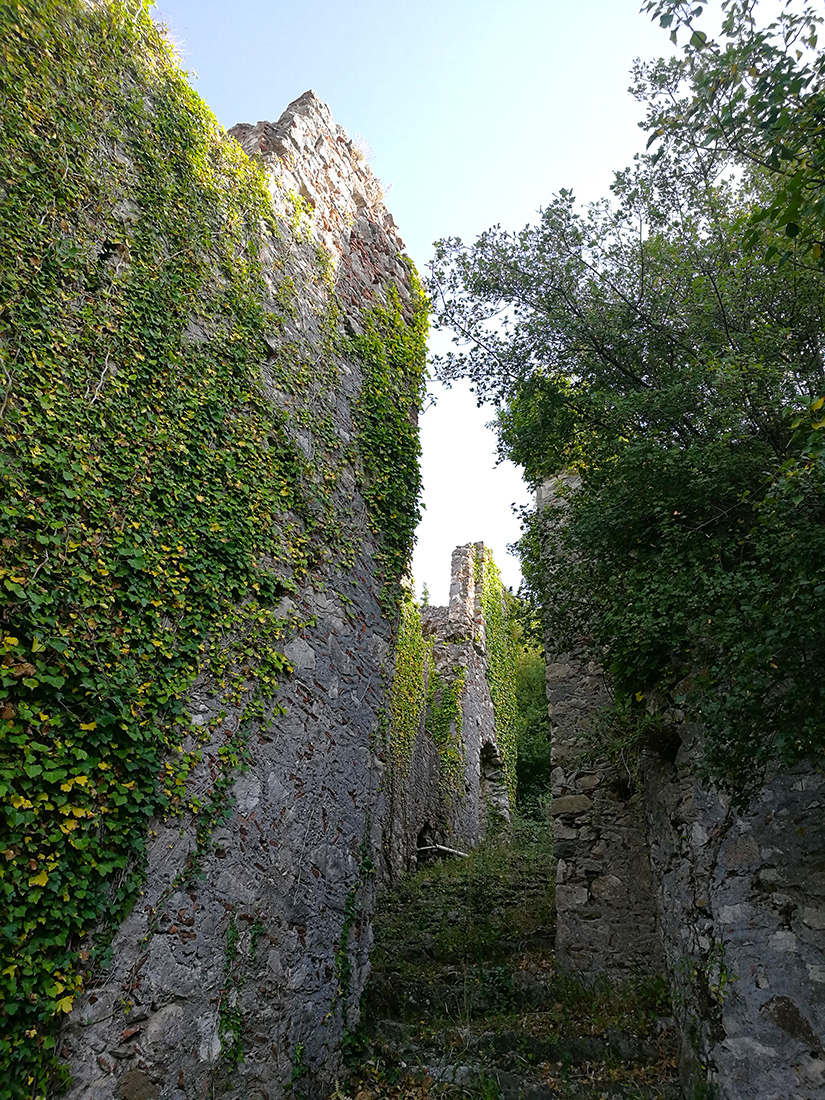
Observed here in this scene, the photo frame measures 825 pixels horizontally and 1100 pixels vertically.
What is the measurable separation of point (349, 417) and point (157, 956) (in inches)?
171

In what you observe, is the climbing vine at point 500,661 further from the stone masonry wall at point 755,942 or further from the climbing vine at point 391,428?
the stone masonry wall at point 755,942

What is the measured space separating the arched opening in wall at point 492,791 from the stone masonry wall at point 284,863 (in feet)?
28.9

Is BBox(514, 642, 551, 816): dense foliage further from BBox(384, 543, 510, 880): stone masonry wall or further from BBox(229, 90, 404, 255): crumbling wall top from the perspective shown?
BBox(229, 90, 404, 255): crumbling wall top

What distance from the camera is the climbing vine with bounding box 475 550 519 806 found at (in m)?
14.5

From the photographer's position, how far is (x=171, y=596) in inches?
157

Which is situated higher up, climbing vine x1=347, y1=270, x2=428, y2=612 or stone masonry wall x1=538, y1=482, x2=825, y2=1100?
climbing vine x1=347, y1=270, x2=428, y2=612

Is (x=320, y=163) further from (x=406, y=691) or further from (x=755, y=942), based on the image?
(x=755, y=942)

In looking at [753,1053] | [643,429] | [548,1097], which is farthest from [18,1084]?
[643,429]

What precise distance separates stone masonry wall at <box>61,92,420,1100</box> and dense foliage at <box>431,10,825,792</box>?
188cm

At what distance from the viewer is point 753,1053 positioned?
11.6 feet

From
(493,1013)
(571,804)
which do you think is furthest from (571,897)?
(493,1013)

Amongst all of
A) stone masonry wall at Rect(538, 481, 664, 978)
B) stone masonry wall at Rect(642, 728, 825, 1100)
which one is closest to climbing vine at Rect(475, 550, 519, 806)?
stone masonry wall at Rect(538, 481, 664, 978)

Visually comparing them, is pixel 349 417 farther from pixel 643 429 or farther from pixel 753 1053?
pixel 753 1053

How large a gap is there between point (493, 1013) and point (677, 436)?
4.84 m
